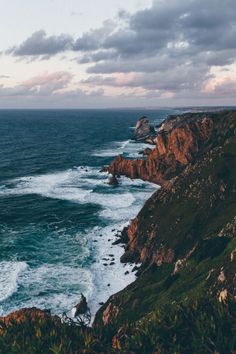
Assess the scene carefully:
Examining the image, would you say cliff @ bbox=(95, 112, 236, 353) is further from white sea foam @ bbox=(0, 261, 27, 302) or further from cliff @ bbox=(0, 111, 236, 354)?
white sea foam @ bbox=(0, 261, 27, 302)

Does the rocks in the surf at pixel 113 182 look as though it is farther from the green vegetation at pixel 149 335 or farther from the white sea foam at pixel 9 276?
the green vegetation at pixel 149 335

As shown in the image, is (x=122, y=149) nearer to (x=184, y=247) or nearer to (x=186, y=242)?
(x=186, y=242)

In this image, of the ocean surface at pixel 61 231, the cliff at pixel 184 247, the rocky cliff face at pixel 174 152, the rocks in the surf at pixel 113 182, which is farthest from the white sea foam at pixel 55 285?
the rocky cliff face at pixel 174 152

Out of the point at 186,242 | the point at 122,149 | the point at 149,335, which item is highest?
the point at 122,149

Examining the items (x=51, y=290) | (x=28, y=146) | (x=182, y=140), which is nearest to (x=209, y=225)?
(x=51, y=290)

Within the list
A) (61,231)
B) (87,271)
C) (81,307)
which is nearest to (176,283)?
(81,307)

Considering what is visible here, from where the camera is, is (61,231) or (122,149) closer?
(61,231)
